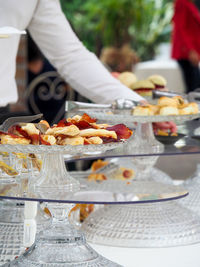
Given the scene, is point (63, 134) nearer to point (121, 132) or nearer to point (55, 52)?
point (121, 132)

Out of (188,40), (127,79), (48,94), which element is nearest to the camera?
(127,79)

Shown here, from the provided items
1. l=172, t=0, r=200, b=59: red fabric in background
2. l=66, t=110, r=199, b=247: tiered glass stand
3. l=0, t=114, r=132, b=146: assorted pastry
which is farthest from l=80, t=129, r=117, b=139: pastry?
l=172, t=0, r=200, b=59: red fabric in background

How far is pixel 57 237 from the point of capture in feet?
2.78

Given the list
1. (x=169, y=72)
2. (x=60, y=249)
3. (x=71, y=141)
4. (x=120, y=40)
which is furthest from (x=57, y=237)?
(x=120, y=40)

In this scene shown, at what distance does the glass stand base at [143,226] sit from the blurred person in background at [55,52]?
1.22 ft

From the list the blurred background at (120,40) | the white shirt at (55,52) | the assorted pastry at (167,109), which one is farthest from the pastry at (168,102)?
the blurred background at (120,40)

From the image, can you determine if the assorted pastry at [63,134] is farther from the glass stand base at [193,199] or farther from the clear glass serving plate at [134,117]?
the glass stand base at [193,199]

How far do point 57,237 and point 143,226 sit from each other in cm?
37

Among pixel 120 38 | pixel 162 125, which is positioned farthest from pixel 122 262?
pixel 120 38

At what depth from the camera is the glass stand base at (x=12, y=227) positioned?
3.13ft

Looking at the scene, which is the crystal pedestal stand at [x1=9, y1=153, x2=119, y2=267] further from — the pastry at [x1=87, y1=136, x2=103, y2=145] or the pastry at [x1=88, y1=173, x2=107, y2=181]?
the pastry at [x1=88, y1=173, x2=107, y2=181]

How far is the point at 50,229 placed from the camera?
86 centimetres

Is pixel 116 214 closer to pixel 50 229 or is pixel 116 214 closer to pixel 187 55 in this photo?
pixel 50 229

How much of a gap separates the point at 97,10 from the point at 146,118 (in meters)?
6.52
